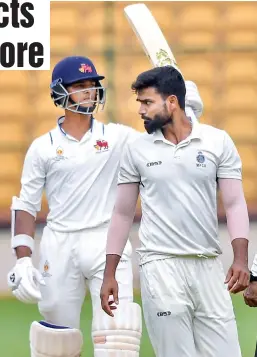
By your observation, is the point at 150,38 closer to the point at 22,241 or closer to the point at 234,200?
the point at 22,241

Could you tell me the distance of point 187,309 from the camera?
490cm

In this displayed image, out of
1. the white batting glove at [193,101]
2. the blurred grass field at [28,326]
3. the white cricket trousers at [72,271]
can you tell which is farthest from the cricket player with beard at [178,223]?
the blurred grass field at [28,326]

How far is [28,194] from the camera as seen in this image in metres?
6.09

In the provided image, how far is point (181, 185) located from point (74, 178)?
1180 mm

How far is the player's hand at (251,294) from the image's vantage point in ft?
16.1

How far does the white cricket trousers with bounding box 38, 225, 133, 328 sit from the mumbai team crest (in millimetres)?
347

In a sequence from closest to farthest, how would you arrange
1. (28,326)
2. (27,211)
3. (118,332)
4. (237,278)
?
(237,278)
(118,332)
(27,211)
(28,326)

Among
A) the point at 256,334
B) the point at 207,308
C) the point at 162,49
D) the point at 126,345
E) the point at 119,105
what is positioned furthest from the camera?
the point at 119,105

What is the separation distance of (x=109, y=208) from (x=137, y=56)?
10.7 feet

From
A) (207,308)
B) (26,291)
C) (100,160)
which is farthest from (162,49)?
(207,308)

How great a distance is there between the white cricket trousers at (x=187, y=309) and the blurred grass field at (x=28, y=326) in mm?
2071

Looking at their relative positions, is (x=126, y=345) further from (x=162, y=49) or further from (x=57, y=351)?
(x=162, y=49)

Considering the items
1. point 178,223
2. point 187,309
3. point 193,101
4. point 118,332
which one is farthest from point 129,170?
point 118,332

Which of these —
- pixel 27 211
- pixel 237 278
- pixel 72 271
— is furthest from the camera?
pixel 27 211
